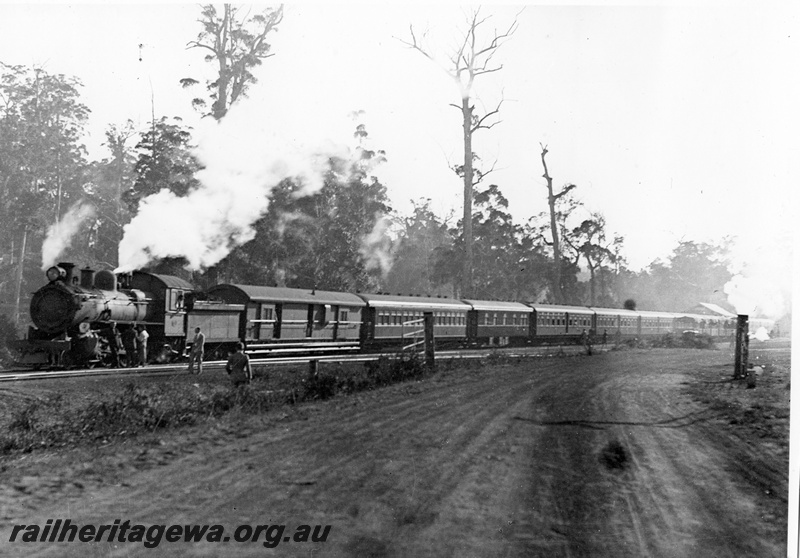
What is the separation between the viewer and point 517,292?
77.2 ft

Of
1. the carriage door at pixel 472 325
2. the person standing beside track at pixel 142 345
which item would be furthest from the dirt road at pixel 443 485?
the carriage door at pixel 472 325

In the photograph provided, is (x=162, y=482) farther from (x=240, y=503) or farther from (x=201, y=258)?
(x=201, y=258)

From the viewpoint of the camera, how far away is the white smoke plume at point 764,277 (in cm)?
662

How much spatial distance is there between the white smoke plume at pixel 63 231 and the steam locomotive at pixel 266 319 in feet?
9.46

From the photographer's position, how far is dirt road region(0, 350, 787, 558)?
5168 mm

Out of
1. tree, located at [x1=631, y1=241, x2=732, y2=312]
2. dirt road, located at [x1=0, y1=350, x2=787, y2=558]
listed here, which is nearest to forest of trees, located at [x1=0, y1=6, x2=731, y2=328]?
tree, located at [x1=631, y1=241, x2=732, y2=312]

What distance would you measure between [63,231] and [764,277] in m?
15.2

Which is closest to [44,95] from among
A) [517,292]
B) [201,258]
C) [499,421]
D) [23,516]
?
[201,258]

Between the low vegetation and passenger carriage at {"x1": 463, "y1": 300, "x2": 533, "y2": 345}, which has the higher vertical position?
passenger carriage at {"x1": 463, "y1": 300, "x2": 533, "y2": 345}

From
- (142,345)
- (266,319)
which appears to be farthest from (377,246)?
(142,345)

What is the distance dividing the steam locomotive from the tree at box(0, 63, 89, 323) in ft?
7.90

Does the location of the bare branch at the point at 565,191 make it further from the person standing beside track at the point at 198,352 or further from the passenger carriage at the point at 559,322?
the passenger carriage at the point at 559,322

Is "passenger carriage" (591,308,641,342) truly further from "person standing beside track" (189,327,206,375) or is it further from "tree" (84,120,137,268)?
"tree" (84,120,137,268)

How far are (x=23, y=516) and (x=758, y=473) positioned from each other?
7099mm
